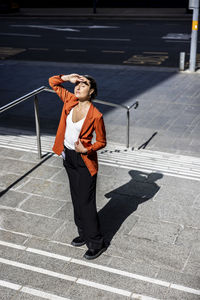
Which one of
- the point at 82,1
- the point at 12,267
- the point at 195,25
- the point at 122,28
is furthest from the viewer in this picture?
the point at 82,1

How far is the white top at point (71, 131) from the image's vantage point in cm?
449

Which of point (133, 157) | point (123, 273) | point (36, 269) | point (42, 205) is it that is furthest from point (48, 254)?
point (133, 157)

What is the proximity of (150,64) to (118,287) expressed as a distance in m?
13.9

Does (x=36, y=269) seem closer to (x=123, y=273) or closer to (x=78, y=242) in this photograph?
(x=78, y=242)

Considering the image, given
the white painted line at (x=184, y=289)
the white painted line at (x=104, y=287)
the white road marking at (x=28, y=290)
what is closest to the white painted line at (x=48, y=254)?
the white painted line at (x=104, y=287)

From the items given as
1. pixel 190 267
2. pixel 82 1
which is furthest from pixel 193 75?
pixel 82 1

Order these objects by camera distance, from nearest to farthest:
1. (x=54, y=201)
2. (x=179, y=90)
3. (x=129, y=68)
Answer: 1. (x=54, y=201)
2. (x=179, y=90)
3. (x=129, y=68)

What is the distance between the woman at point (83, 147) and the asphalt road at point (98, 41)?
13.1 meters

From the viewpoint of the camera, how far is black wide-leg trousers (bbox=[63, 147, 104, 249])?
182 inches

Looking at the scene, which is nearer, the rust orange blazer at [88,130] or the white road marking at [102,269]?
the white road marking at [102,269]

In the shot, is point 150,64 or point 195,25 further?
point 150,64

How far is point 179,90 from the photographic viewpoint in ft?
44.7

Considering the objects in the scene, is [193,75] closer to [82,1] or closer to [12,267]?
[12,267]

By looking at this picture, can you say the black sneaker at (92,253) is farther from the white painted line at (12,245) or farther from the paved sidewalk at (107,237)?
the white painted line at (12,245)
